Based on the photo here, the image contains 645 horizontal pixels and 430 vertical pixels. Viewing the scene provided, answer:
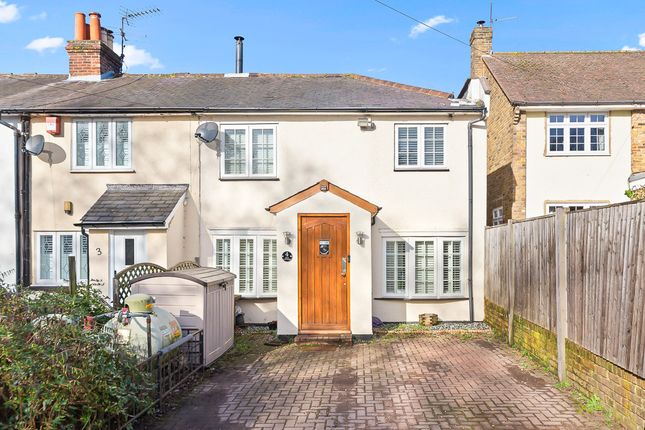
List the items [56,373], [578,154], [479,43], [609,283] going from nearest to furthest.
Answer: [56,373] < [609,283] < [578,154] < [479,43]

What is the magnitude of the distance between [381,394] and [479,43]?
14.7 m

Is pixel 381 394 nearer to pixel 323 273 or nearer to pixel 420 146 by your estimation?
pixel 323 273

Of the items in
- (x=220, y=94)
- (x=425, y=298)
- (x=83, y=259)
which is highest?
(x=220, y=94)

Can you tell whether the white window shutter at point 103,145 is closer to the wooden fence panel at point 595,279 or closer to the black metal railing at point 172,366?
the black metal railing at point 172,366

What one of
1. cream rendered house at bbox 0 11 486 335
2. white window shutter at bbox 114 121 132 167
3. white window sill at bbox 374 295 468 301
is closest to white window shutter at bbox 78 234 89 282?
cream rendered house at bbox 0 11 486 335

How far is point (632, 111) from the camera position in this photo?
13203mm

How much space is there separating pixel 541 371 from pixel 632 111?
10166 mm

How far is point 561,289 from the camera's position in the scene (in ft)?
20.8

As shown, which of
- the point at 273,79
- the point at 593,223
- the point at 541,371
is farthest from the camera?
the point at 273,79

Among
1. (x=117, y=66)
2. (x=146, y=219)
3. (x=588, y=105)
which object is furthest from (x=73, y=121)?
(x=588, y=105)

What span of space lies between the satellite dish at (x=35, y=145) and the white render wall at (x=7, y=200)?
78 cm

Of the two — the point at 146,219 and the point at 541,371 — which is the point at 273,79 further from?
the point at 541,371

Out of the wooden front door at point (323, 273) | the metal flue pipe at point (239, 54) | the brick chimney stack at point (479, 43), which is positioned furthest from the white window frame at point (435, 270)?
the brick chimney stack at point (479, 43)

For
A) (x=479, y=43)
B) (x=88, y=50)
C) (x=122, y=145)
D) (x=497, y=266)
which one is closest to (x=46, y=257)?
(x=122, y=145)
